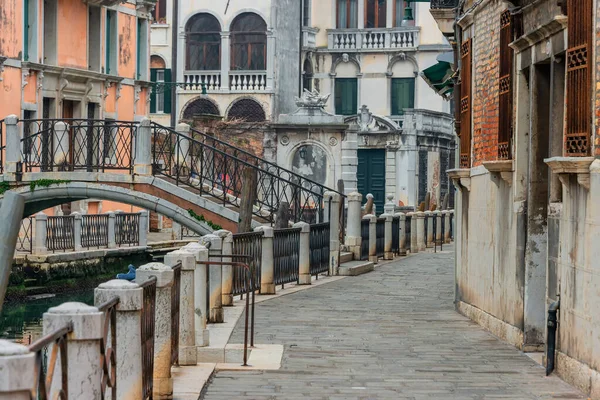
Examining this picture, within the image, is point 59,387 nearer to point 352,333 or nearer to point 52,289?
point 352,333

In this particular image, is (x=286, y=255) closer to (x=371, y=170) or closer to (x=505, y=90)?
(x=505, y=90)

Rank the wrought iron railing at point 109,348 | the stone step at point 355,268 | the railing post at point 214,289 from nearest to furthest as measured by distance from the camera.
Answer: the wrought iron railing at point 109,348, the railing post at point 214,289, the stone step at point 355,268

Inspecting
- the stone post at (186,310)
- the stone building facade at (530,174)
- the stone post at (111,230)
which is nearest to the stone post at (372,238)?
the stone post at (111,230)

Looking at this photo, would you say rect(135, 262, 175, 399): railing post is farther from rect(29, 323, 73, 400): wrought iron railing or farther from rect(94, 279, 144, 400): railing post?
rect(29, 323, 73, 400): wrought iron railing

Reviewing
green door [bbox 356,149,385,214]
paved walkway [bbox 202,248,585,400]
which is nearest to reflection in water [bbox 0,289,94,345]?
paved walkway [bbox 202,248,585,400]

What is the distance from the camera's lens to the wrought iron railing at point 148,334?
10.5 metres

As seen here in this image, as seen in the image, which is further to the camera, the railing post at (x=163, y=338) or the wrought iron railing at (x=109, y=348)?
the railing post at (x=163, y=338)

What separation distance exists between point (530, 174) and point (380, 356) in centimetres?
265

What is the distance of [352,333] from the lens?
17641 millimetres

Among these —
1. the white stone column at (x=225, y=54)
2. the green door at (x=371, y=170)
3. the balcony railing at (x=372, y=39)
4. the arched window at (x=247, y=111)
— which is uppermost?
the balcony railing at (x=372, y=39)

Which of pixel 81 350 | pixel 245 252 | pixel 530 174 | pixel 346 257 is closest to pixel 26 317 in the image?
pixel 346 257

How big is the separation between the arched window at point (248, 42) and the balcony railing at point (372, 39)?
14.5 feet

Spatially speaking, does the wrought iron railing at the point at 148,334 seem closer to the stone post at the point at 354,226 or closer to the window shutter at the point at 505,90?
the window shutter at the point at 505,90

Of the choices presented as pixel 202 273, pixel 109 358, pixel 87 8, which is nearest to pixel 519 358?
pixel 202 273
